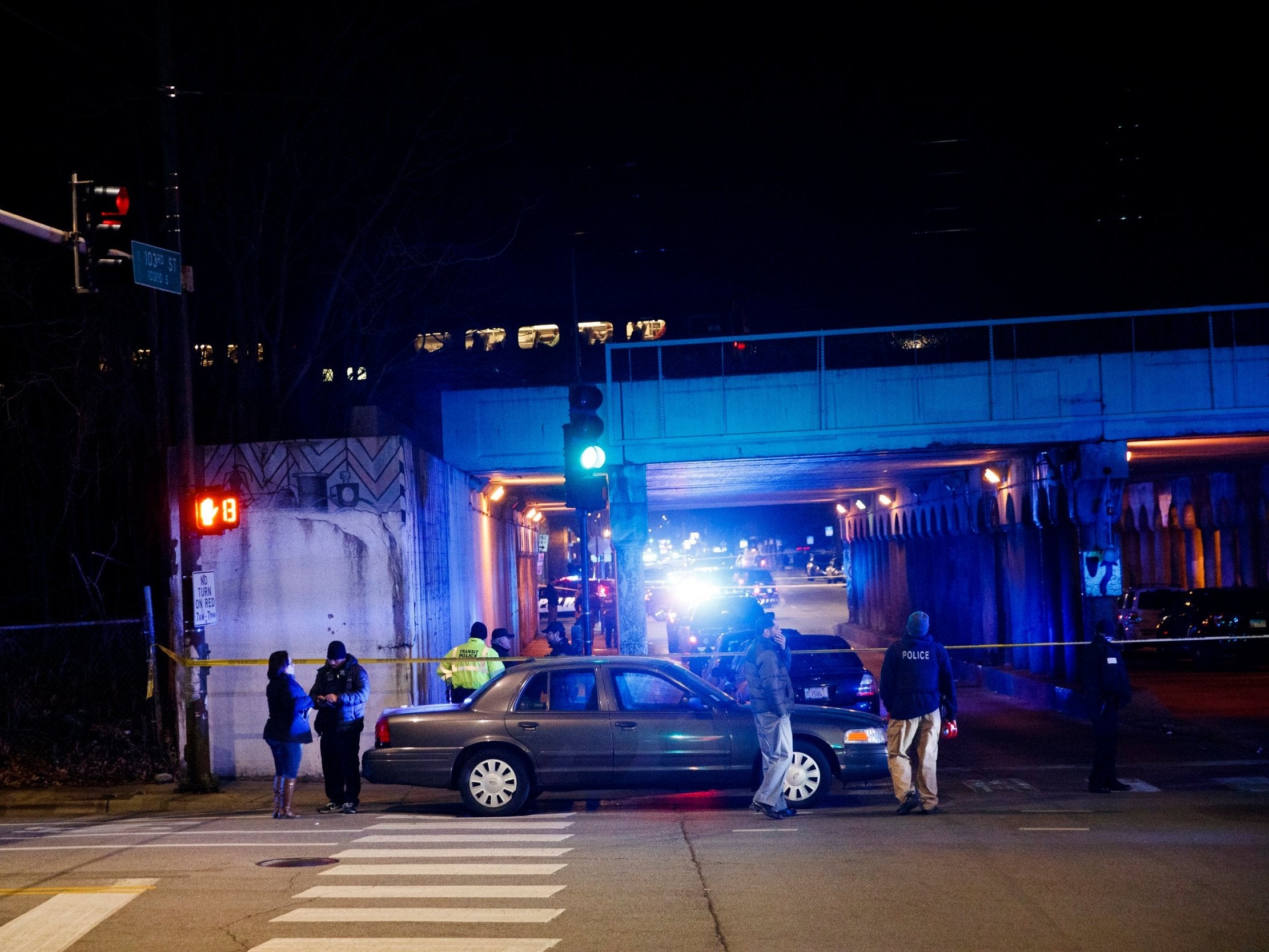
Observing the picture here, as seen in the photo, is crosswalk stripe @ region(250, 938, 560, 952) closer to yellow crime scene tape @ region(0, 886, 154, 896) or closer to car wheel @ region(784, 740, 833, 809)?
yellow crime scene tape @ region(0, 886, 154, 896)

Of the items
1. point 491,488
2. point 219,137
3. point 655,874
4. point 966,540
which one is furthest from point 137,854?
point 966,540

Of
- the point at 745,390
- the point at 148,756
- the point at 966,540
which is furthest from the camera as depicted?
the point at 966,540

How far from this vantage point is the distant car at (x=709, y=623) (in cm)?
2536

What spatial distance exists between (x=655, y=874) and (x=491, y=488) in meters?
16.0

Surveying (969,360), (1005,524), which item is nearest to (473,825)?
(969,360)

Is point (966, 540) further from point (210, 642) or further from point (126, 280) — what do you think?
point (126, 280)

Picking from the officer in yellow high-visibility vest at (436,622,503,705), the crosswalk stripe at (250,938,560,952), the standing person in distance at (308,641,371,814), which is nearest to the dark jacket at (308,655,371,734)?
the standing person in distance at (308,641,371,814)

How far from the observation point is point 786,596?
71.8 m

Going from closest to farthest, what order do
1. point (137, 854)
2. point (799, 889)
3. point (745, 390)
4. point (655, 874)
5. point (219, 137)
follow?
1. point (799, 889)
2. point (655, 874)
3. point (137, 854)
4. point (219, 137)
5. point (745, 390)

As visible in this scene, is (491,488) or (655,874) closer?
(655,874)

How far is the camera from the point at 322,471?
600 inches

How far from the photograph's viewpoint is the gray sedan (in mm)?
11352

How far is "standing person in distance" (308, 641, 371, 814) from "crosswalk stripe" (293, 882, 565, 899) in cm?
387

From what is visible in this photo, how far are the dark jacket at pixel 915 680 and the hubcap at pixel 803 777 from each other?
36.0 inches
